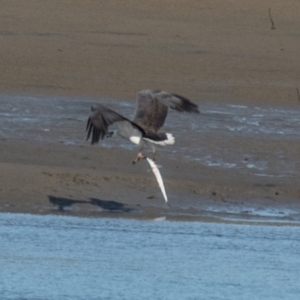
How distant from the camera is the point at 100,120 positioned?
7984mm

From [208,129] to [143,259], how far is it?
4724mm

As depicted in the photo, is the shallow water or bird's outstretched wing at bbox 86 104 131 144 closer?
bird's outstretched wing at bbox 86 104 131 144

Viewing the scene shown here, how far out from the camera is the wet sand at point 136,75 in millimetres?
8523

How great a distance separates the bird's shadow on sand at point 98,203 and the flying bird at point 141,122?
0.49 meters

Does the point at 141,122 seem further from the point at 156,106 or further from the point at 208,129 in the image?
the point at 208,129

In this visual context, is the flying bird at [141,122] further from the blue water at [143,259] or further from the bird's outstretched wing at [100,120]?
the blue water at [143,259]

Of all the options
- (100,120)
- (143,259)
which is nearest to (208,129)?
(100,120)

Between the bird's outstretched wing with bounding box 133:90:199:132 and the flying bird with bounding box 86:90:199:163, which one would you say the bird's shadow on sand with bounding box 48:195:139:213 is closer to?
the flying bird with bounding box 86:90:199:163

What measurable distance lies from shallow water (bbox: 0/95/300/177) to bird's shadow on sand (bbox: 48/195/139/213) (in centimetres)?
171

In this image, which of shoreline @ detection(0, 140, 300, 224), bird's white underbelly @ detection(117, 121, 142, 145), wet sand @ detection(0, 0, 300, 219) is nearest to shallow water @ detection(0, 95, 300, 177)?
wet sand @ detection(0, 0, 300, 219)

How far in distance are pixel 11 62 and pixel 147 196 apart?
5.76 m

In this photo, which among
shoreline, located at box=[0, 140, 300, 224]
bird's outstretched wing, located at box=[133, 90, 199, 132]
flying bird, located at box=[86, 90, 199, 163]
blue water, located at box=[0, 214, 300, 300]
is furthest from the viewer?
bird's outstretched wing, located at box=[133, 90, 199, 132]

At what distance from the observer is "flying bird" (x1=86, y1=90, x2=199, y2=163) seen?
795 centimetres

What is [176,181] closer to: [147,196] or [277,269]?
[147,196]
